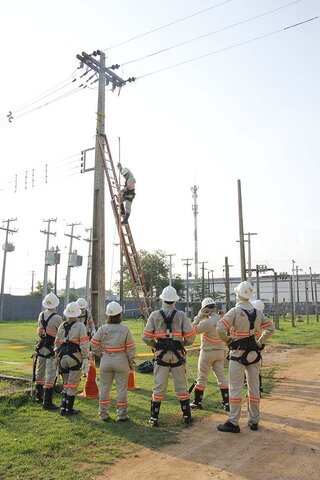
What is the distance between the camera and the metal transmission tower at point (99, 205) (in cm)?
1341

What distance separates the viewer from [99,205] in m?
14.0

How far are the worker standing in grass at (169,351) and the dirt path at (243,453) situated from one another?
579mm

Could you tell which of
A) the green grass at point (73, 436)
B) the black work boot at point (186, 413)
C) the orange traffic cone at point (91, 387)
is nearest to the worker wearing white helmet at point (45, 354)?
the green grass at point (73, 436)

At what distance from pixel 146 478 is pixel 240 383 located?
8.25 ft

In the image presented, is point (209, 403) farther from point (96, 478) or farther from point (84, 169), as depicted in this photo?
point (84, 169)

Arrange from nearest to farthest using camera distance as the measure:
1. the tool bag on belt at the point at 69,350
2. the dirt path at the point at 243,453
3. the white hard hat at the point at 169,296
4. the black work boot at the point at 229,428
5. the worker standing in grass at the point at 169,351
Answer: the dirt path at the point at 243,453 → the black work boot at the point at 229,428 → the worker standing in grass at the point at 169,351 → the white hard hat at the point at 169,296 → the tool bag on belt at the point at 69,350

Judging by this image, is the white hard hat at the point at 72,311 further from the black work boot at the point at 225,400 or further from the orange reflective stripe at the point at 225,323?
the black work boot at the point at 225,400

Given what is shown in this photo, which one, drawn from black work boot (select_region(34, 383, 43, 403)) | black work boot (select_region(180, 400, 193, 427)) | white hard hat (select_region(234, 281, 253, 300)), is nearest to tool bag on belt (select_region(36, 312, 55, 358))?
black work boot (select_region(34, 383, 43, 403))

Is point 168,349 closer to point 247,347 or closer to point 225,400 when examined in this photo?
point 247,347

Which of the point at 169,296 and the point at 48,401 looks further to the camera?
the point at 48,401

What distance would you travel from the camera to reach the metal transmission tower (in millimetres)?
13414

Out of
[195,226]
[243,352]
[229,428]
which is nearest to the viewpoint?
[229,428]

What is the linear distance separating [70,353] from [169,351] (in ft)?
6.29

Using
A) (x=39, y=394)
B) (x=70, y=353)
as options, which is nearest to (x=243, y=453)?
(x=70, y=353)
